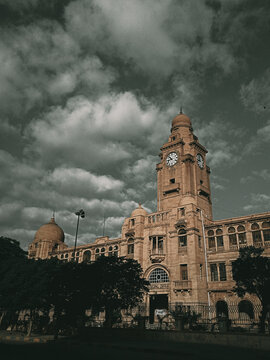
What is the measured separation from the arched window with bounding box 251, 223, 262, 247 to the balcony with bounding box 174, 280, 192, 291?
1029 cm

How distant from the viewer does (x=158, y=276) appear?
43938mm

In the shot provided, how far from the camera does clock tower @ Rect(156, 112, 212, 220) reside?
51550mm

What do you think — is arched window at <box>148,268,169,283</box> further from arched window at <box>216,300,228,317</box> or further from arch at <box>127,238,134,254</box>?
arched window at <box>216,300,228,317</box>

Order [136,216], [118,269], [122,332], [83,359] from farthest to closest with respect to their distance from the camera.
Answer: [136,216] < [118,269] < [122,332] < [83,359]

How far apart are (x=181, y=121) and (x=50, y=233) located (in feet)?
130

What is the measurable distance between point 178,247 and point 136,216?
939cm

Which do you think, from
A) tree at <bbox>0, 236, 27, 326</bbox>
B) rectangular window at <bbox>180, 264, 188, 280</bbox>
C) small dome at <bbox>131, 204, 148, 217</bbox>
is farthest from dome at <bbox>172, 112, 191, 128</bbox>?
tree at <bbox>0, 236, 27, 326</bbox>

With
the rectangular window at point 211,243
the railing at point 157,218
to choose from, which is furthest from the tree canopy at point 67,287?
the railing at point 157,218

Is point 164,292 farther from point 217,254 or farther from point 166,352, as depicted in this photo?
point 166,352

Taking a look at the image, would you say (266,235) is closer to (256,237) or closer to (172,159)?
(256,237)

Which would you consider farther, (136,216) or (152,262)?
(136,216)

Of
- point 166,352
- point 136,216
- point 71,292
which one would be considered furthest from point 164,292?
point 166,352

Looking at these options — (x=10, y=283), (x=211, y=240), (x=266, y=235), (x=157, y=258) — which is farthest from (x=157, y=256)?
(x=10, y=283)

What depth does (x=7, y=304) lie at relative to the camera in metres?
26.3
